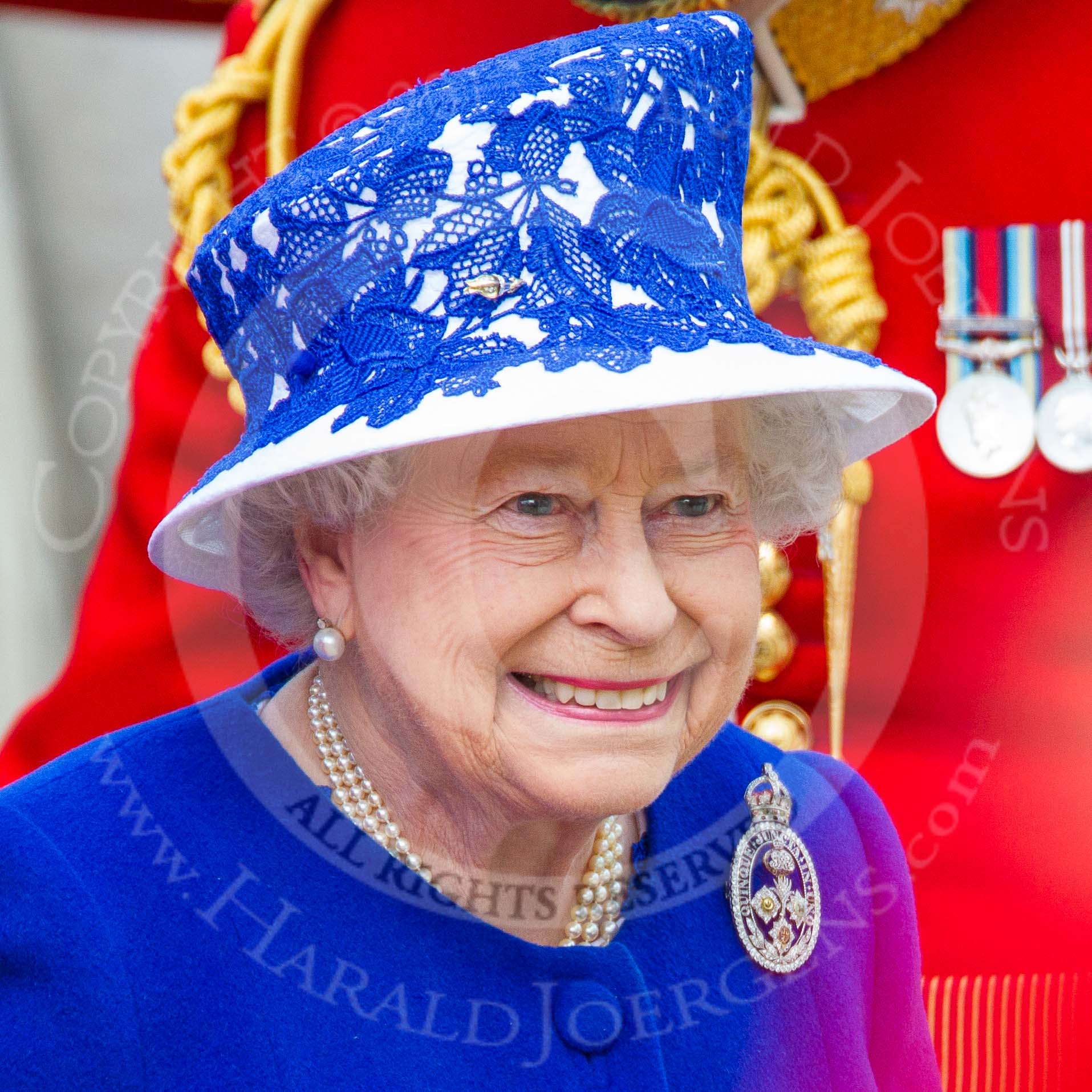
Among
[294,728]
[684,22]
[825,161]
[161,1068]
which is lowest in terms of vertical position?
[161,1068]

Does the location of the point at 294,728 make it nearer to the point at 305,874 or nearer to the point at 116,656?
the point at 305,874

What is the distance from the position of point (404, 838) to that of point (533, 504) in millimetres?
→ 377

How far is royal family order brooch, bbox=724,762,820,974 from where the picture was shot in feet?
4.87

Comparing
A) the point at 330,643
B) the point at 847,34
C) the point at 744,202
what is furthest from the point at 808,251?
the point at 330,643

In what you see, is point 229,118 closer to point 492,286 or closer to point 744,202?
point 744,202

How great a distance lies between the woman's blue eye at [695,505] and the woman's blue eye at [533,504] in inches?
5.1

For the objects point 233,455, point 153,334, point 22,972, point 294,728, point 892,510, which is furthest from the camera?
point 153,334

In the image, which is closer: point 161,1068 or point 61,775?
point 161,1068

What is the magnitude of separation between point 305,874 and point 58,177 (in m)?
1.82

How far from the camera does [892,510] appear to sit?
6.45 feet

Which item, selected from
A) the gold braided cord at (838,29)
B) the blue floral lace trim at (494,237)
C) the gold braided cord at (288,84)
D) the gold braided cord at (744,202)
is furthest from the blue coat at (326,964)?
the gold braided cord at (838,29)

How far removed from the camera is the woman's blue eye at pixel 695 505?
4.26 ft

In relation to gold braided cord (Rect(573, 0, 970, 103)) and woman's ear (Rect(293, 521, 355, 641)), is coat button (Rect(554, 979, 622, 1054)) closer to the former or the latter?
woman's ear (Rect(293, 521, 355, 641))

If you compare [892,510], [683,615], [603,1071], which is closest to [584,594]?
[683,615]
